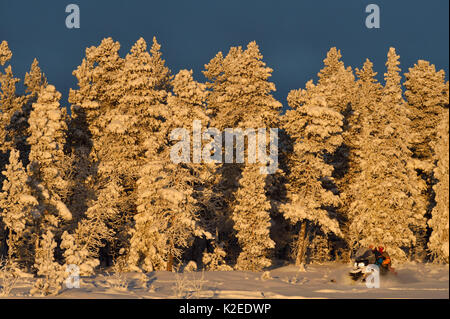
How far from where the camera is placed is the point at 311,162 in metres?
33.9

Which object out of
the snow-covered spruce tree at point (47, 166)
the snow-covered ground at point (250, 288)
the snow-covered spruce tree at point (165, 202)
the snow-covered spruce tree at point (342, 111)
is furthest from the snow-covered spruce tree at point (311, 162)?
the snow-covered spruce tree at point (47, 166)

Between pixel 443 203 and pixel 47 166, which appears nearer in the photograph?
pixel 443 203

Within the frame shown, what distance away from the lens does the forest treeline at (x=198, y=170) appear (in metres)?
28.2

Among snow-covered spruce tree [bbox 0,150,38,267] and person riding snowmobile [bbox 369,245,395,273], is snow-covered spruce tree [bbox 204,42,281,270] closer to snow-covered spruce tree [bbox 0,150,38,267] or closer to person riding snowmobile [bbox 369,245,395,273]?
snow-covered spruce tree [bbox 0,150,38,267]

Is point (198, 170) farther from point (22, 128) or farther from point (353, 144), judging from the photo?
point (22, 128)

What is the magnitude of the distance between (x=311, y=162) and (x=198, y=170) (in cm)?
842

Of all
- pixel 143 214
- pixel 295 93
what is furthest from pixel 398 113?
pixel 143 214

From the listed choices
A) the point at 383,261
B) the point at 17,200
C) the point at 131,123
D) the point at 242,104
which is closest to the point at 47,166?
the point at 17,200

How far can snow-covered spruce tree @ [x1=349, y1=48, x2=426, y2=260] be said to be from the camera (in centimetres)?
3080

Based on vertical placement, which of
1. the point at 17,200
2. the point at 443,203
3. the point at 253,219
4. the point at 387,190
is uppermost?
the point at 387,190

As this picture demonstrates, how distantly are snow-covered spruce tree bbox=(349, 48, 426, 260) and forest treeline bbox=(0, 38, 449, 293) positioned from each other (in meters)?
0.09

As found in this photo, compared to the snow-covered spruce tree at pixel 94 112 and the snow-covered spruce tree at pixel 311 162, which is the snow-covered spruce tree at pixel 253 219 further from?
the snow-covered spruce tree at pixel 94 112
